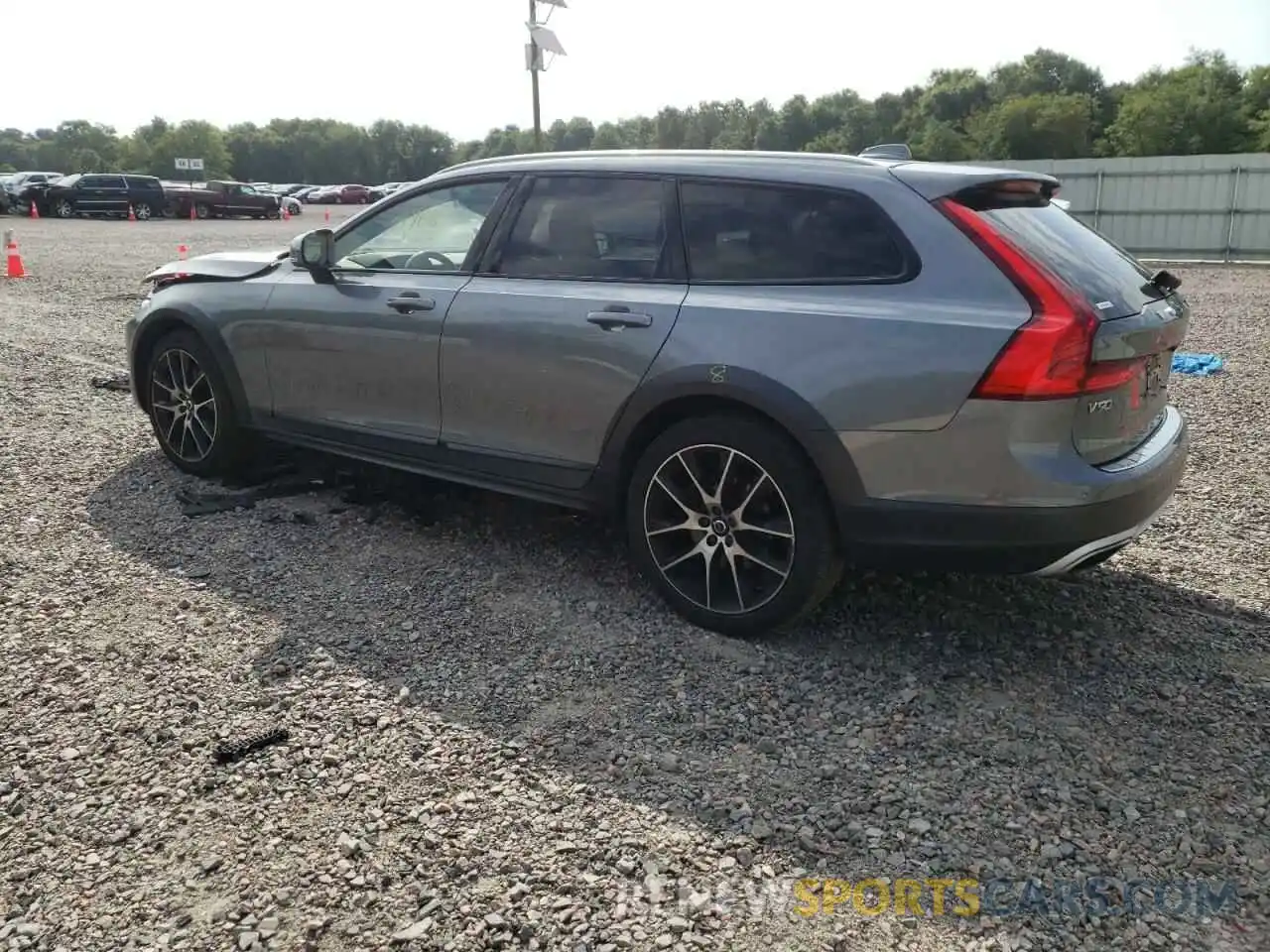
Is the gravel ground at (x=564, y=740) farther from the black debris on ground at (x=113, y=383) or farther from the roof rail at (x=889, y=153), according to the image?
the black debris on ground at (x=113, y=383)

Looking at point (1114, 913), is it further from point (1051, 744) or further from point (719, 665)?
point (719, 665)

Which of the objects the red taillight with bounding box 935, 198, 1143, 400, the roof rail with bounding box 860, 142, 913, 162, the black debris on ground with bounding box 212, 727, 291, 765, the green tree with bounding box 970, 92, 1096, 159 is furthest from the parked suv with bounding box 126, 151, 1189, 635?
the green tree with bounding box 970, 92, 1096, 159

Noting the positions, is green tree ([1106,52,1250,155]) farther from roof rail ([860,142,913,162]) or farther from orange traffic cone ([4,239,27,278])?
roof rail ([860,142,913,162])

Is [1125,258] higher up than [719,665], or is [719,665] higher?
[1125,258]

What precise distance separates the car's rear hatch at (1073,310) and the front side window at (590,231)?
96 centimetres

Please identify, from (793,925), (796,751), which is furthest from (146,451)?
(793,925)

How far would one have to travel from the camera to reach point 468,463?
461cm

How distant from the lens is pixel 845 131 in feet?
326

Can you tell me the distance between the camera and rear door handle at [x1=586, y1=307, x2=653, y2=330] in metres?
3.98

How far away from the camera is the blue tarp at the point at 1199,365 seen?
9086mm

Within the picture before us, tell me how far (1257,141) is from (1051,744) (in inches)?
2671

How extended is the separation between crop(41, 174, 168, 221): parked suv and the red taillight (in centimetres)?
4134

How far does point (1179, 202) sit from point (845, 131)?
269 ft

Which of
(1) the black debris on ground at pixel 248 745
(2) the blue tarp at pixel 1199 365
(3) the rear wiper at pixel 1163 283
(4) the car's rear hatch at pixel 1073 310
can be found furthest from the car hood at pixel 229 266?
(2) the blue tarp at pixel 1199 365
